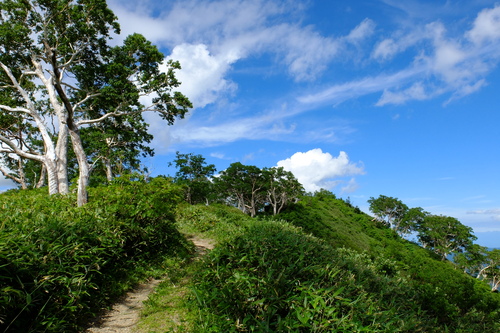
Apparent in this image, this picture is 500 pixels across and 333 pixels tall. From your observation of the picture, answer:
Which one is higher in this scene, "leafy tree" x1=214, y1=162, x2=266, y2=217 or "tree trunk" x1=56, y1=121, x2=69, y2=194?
"leafy tree" x1=214, y1=162, x2=266, y2=217

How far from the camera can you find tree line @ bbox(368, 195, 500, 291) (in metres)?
36.4

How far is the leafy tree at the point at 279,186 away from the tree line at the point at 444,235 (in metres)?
20.2

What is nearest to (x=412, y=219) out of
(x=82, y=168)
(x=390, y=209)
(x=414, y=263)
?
(x=390, y=209)

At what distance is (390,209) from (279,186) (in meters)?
25.5

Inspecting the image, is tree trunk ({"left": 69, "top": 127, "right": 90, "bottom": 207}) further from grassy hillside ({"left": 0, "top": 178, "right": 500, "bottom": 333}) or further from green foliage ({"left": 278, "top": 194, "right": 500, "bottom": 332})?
green foliage ({"left": 278, "top": 194, "right": 500, "bottom": 332})

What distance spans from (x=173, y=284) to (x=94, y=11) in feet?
42.5

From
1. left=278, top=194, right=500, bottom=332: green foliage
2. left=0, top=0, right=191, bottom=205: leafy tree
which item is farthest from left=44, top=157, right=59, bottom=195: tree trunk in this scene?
left=278, top=194, right=500, bottom=332: green foliage

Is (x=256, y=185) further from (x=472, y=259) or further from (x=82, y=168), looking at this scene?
(x=472, y=259)

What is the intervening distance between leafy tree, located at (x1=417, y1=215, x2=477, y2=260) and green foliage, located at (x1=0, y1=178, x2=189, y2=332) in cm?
4724

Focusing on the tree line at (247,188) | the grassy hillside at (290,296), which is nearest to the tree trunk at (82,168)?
the grassy hillside at (290,296)

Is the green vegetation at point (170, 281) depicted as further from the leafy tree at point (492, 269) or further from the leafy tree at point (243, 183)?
the leafy tree at point (492, 269)

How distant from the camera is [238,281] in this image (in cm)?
328

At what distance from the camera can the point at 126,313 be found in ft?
11.7

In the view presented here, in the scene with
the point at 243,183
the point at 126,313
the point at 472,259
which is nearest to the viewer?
the point at 126,313
